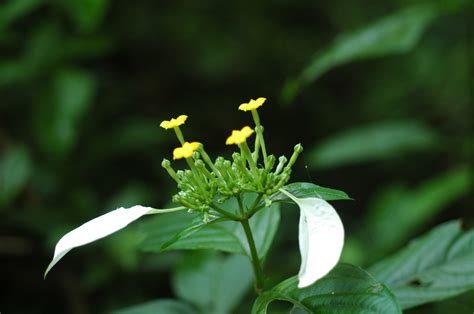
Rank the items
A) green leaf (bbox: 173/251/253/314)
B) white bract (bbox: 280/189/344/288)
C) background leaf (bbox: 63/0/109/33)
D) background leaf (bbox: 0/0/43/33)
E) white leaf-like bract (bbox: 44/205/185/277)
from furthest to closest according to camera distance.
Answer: background leaf (bbox: 0/0/43/33) → background leaf (bbox: 63/0/109/33) → green leaf (bbox: 173/251/253/314) → white leaf-like bract (bbox: 44/205/185/277) → white bract (bbox: 280/189/344/288)

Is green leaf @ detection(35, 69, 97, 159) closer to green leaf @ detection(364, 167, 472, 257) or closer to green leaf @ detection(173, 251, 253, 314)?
green leaf @ detection(173, 251, 253, 314)

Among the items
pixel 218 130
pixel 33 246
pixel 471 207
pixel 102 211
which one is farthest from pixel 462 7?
pixel 33 246

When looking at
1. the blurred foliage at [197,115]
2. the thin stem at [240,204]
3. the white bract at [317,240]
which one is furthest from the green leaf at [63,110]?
the white bract at [317,240]

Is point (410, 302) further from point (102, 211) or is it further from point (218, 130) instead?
point (218, 130)

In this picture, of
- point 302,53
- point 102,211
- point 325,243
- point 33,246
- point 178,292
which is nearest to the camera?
point 325,243

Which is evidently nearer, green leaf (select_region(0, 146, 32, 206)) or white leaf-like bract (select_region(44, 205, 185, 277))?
white leaf-like bract (select_region(44, 205, 185, 277))

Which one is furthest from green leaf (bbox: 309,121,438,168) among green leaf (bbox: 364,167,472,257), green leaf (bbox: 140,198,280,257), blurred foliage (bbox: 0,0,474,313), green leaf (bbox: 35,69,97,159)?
green leaf (bbox: 140,198,280,257)

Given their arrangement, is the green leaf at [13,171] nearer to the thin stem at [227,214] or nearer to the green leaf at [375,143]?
the green leaf at [375,143]
